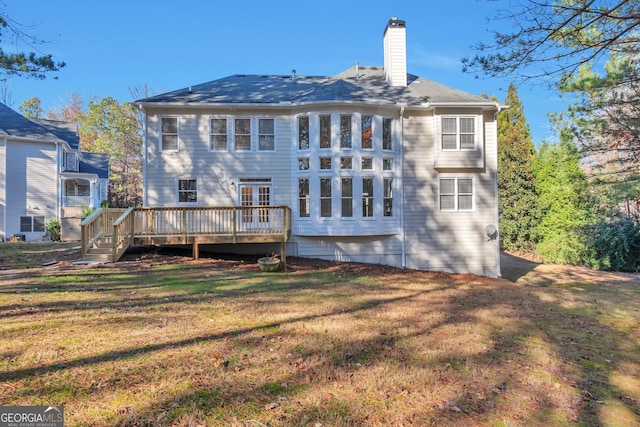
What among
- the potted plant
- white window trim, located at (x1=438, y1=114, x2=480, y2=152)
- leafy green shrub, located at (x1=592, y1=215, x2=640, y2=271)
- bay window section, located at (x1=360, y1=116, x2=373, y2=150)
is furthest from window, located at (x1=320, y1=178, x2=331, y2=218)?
leafy green shrub, located at (x1=592, y1=215, x2=640, y2=271)

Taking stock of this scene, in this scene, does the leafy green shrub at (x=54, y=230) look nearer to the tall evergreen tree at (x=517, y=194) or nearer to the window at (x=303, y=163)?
the window at (x=303, y=163)

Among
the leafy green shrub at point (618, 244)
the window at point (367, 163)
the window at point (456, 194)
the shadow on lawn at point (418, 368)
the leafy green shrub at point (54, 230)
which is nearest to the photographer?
the shadow on lawn at point (418, 368)

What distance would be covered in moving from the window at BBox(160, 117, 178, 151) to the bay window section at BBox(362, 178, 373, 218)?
7.24m

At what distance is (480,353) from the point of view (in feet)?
14.9

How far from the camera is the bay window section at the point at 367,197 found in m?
13.2

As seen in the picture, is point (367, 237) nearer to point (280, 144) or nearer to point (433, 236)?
point (433, 236)

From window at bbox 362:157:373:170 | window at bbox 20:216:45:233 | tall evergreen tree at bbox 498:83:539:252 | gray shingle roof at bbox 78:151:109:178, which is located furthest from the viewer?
gray shingle roof at bbox 78:151:109:178

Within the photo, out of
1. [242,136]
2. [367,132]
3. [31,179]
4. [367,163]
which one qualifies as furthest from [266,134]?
[31,179]

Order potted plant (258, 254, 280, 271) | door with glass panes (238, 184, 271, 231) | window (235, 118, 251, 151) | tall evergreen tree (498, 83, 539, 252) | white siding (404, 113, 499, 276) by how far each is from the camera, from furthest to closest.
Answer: tall evergreen tree (498, 83, 539, 252) → white siding (404, 113, 499, 276) → window (235, 118, 251, 151) → door with glass panes (238, 184, 271, 231) → potted plant (258, 254, 280, 271)

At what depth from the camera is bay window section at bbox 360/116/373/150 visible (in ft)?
43.6

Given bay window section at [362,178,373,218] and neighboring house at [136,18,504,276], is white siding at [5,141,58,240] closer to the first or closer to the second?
neighboring house at [136,18,504,276]

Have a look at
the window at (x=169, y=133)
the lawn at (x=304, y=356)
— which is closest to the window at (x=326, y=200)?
the lawn at (x=304, y=356)

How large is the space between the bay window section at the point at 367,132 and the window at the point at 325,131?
1.27m

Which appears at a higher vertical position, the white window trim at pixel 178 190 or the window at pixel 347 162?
the window at pixel 347 162
